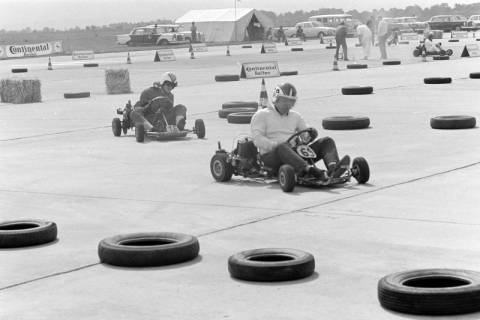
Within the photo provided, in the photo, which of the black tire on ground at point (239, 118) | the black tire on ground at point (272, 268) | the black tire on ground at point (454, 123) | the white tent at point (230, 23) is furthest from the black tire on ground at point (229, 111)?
the white tent at point (230, 23)

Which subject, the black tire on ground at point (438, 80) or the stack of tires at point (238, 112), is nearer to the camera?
the stack of tires at point (238, 112)

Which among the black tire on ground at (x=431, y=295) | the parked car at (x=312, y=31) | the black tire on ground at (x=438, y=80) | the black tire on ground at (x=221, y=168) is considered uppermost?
the black tire on ground at (x=431, y=295)

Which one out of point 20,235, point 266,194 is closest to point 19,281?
point 20,235

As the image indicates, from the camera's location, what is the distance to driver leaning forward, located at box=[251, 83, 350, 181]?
10656mm

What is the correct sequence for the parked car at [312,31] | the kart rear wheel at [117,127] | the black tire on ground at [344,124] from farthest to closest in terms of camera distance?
the parked car at [312,31]
the kart rear wheel at [117,127]
the black tire on ground at [344,124]

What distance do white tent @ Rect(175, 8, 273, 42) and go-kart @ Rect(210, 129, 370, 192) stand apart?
6779cm

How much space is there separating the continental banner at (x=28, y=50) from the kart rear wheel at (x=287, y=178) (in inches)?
1903

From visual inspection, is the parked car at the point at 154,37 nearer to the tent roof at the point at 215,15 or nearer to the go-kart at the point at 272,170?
the tent roof at the point at 215,15

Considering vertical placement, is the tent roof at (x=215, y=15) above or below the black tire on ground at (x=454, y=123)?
above

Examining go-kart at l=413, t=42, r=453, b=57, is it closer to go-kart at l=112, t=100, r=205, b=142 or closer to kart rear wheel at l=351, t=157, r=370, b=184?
go-kart at l=112, t=100, r=205, b=142

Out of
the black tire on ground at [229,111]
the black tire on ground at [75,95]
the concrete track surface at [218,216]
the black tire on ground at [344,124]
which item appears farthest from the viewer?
the black tire on ground at [75,95]

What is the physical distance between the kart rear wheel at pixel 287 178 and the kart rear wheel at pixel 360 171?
2.27 feet

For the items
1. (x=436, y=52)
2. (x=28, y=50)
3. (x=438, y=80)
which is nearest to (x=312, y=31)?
(x=28, y=50)

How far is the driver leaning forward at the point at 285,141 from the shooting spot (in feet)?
35.0
